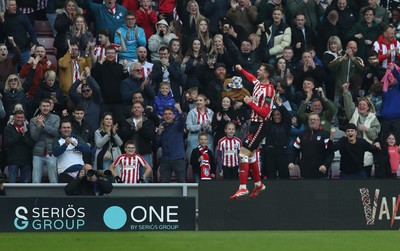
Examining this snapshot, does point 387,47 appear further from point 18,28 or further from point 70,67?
point 18,28

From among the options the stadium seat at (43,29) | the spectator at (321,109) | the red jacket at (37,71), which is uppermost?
the stadium seat at (43,29)

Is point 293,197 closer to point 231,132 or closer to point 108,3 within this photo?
point 231,132

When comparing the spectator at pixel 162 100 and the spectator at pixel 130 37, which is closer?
the spectator at pixel 162 100

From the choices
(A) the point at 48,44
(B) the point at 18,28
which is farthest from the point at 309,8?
(B) the point at 18,28

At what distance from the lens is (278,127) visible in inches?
951

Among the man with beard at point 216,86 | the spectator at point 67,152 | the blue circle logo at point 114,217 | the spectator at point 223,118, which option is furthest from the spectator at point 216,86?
Result: the blue circle logo at point 114,217

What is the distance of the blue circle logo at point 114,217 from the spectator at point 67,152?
1.62 meters

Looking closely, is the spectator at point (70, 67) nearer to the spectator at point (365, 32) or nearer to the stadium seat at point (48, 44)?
the stadium seat at point (48, 44)

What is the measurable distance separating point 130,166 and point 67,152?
51.2 inches

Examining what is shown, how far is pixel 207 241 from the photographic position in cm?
1969

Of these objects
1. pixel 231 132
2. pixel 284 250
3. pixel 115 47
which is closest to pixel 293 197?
pixel 231 132

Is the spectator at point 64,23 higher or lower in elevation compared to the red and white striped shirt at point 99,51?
Result: higher

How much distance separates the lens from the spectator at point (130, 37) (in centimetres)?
2600

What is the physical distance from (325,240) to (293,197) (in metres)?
2.63
